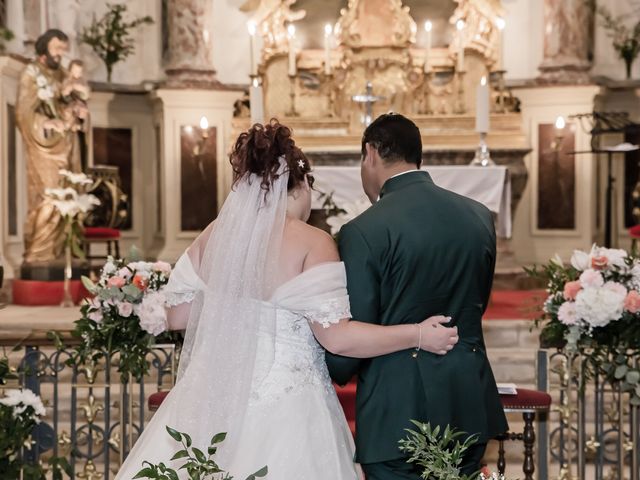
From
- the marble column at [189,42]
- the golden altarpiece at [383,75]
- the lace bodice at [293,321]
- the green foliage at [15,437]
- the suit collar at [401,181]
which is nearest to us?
the lace bodice at [293,321]

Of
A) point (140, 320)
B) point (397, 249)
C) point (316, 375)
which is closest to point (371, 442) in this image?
point (316, 375)

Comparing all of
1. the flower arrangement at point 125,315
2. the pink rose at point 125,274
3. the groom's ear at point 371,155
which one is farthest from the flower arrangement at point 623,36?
the groom's ear at point 371,155

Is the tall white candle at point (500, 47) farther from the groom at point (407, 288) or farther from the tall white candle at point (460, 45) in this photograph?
the groom at point (407, 288)

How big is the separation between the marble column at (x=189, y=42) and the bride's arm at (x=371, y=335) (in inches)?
353

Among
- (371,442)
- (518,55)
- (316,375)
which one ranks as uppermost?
(518,55)

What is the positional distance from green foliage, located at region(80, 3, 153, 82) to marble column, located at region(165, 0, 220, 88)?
32 cm

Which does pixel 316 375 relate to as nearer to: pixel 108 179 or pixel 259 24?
pixel 108 179

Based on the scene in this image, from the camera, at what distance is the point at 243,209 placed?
350 centimetres

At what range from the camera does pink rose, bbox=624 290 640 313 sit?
4457mm

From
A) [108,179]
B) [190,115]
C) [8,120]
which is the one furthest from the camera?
[190,115]

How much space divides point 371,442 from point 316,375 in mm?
288

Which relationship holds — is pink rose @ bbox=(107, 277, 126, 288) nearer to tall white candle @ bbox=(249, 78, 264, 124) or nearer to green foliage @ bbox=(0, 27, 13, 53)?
tall white candle @ bbox=(249, 78, 264, 124)

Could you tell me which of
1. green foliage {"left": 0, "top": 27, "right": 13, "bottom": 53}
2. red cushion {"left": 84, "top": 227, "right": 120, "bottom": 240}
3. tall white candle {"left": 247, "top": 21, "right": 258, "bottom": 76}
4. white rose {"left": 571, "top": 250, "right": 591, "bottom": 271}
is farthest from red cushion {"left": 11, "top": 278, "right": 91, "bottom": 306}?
white rose {"left": 571, "top": 250, "right": 591, "bottom": 271}

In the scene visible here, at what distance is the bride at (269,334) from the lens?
11.1ft
